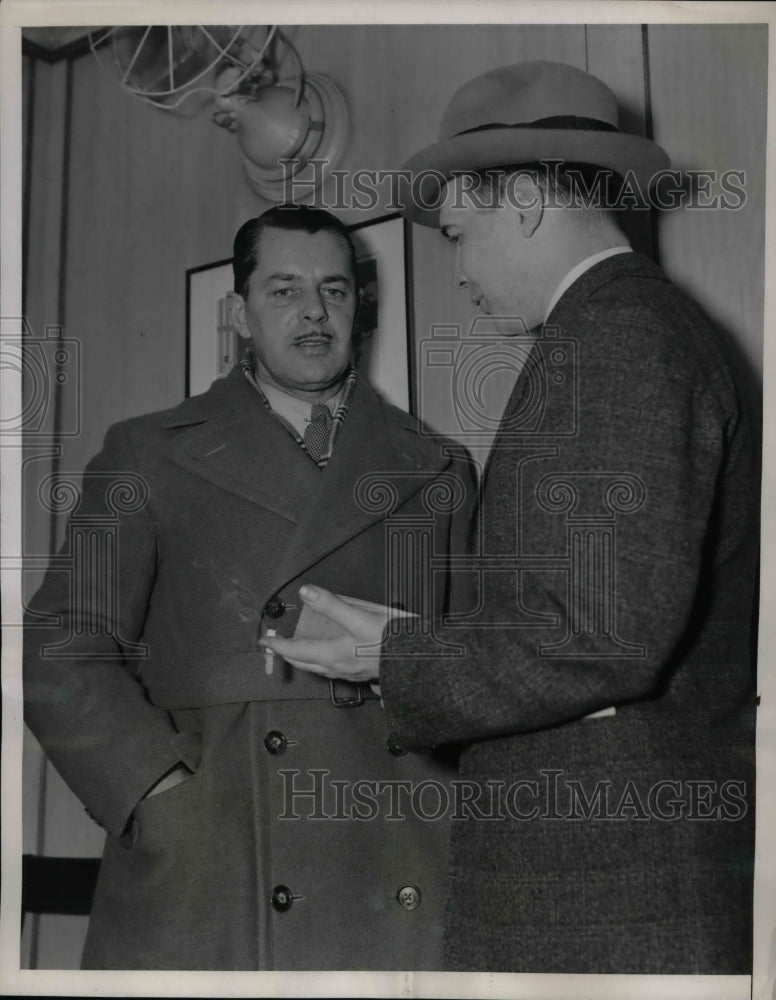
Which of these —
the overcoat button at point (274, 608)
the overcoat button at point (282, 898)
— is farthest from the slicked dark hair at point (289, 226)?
the overcoat button at point (282, 898)

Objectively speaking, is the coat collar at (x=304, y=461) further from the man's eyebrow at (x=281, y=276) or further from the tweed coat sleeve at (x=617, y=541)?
the tweed coat sleeve at (x=617, y=541)

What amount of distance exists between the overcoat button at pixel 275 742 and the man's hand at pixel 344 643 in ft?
0.43

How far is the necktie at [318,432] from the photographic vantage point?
1378mm

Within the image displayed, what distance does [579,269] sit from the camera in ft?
3.97

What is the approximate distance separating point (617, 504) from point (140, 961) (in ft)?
2.82

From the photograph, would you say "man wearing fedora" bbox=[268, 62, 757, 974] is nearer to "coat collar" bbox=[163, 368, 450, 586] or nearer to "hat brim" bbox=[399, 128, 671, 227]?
"hat brim" bbox=[399, 128, 671, 227]

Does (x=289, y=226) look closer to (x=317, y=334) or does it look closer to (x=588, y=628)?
(x=317, y=334)

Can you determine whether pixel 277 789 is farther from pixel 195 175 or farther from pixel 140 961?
pixel 195 175

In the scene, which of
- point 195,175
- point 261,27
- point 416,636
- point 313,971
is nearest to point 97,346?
point 195,175

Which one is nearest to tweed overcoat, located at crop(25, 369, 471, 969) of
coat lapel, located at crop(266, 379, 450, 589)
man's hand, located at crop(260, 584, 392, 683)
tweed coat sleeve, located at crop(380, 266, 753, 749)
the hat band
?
coat lapel, located at crop(266, 379, 450, 589)

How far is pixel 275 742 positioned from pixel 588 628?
0.50 metres

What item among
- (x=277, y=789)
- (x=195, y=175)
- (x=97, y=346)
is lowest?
(x=277, y=789)

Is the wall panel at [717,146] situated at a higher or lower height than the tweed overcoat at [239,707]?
higher

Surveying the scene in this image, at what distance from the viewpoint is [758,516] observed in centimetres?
133
